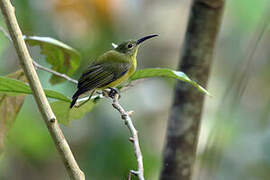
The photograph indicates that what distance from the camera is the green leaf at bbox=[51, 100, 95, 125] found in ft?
5.62

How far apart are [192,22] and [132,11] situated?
3.18 meters

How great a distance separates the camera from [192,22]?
208 centimetres

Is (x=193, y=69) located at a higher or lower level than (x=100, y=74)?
higher

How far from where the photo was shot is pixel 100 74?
8.26ft

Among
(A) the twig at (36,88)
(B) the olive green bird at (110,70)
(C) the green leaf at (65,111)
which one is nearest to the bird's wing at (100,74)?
(B) the olive green bird at (110,70)

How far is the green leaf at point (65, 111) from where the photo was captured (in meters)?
1.71

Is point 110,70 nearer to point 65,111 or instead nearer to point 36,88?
point 65,111

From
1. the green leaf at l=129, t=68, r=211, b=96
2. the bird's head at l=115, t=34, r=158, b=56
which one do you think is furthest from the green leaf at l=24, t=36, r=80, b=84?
the bird's head at l=115, t=34, r=158, b=56

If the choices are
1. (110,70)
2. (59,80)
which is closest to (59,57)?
(59,80)

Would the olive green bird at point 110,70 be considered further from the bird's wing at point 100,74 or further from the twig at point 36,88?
the twig at point 36,88

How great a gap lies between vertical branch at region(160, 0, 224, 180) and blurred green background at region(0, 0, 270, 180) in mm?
784

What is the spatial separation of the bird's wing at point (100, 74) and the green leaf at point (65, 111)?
41cm

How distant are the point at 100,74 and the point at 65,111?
31.2 inches

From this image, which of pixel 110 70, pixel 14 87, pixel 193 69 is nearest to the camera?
pixel 14 87
